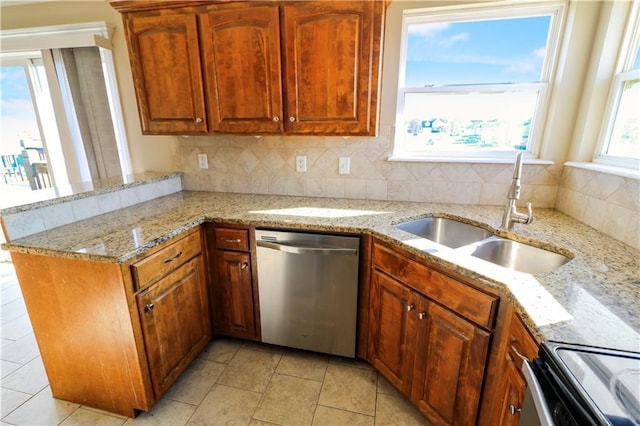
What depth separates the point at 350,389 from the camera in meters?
1.71

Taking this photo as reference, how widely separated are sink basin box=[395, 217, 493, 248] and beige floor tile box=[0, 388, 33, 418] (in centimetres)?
230

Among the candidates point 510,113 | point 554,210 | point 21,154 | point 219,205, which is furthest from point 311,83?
point 21,154

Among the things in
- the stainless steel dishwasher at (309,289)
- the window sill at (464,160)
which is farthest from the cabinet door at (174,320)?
the window sill at (464,160)

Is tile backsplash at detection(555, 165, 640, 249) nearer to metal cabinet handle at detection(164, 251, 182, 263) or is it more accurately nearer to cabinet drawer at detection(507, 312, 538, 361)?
cabinet drawer at detection(507, 312, 538, 361)

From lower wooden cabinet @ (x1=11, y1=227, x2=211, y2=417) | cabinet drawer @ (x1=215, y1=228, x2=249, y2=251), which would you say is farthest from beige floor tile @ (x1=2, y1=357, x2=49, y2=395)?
cabinet drawer @ (x1=215, y1=228, x2=249, y2=251)

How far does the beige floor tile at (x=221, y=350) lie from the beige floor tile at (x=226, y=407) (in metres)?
0.23

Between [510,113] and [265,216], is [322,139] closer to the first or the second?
[265,216]

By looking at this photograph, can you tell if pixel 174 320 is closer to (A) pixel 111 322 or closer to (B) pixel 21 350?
(A) pixel 111 322

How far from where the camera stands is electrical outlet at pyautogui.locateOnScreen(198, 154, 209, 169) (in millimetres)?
2385

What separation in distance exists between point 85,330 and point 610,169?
8.80ft

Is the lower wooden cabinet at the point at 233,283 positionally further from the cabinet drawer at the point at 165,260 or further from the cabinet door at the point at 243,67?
the cabinet door at the point at 243,67

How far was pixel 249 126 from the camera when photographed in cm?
189

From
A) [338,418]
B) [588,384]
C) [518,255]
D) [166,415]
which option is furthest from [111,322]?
[518,255]

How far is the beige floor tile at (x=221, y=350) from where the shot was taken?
6.37ft
